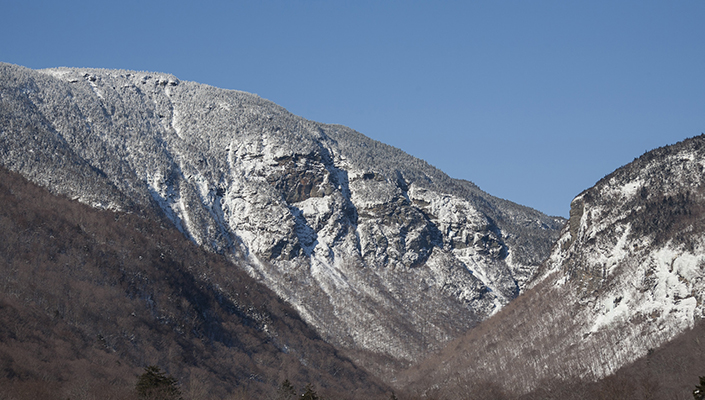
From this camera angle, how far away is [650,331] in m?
153

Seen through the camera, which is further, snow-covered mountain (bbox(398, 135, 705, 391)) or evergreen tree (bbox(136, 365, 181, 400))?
snow-covered mountain (bbox(398, 135, 705, 391))

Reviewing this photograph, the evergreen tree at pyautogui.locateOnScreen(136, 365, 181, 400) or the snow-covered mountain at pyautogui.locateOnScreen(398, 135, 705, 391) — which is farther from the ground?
the snow-covered mountain at pyautogui.locateOnScreen(398, 135, 705, 391)

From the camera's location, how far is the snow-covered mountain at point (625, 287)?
153625 millimetres

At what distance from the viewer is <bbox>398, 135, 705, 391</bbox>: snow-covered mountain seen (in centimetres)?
15362

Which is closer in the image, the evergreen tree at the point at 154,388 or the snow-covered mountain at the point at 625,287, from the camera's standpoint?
the evergreen tree at the point at 154,388

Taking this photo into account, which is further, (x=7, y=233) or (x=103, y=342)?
(x=7, y=233)

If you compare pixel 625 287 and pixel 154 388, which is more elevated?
pixel 625 287

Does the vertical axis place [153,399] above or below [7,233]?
below

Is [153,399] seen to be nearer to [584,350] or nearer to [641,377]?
[641,377]

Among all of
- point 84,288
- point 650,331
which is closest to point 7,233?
point 84,288

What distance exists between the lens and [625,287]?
167375 mm

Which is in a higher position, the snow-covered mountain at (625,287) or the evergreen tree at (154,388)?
the snow-covered mountain at (625,287)

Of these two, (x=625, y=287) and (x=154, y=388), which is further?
(x=625, y=287)

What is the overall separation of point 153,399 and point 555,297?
419ft
